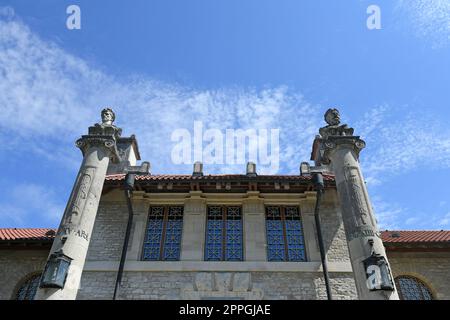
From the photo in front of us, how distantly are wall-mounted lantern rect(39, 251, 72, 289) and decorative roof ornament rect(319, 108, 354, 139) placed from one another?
8.25 meters

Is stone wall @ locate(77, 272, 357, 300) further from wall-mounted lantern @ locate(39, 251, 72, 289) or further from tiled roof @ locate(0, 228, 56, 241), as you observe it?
tiled roof @ locate(0, 228, 56, 241)

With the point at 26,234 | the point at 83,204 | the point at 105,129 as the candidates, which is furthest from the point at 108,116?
the point at 26,234

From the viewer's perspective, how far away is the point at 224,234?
11.8 meters

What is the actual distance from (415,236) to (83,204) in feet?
35.2

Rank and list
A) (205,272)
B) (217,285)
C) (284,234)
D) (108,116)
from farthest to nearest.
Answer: (108,116)
(284,234)
(205,272)
(217,285)

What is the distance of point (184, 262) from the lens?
35.9ft

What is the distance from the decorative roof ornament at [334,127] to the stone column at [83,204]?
263 inches

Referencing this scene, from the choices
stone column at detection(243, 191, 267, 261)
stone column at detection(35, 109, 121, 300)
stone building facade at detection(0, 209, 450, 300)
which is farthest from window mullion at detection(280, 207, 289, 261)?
stone column at detection(35, 109, 121, 300)

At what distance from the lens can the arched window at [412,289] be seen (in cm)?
1110

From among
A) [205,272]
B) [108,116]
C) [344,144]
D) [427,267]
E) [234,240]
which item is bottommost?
[205,272]

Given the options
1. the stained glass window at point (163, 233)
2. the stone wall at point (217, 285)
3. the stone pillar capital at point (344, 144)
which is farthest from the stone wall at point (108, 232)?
the stone pillar capital at point (344, 144)

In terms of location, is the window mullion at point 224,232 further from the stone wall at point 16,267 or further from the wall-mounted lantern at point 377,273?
the stone wall at point 16,267

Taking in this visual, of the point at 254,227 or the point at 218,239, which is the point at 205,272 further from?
the point at 254,227

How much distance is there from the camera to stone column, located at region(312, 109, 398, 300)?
898 centimetres
